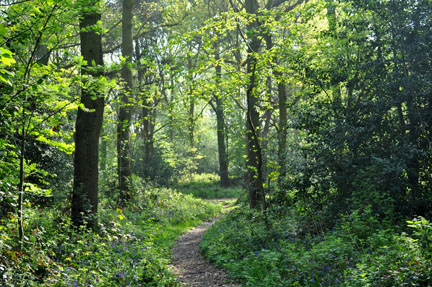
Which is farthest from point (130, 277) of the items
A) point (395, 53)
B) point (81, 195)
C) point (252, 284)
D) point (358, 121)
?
point (395, 53)

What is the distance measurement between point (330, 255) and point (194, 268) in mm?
3770

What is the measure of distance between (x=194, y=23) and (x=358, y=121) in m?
17.6

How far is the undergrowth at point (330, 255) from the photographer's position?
475 cm

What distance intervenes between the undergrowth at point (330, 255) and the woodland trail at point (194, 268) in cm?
23

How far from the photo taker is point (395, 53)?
30.1 feet

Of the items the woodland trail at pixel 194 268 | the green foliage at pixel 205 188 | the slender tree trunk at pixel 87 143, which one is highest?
the slender tree trunk at pixel 87 143

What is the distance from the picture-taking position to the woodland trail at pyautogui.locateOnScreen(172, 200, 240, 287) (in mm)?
7276

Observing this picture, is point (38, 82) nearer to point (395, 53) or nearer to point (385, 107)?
point (385, 107)

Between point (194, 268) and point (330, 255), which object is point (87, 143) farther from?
point (330, 255)

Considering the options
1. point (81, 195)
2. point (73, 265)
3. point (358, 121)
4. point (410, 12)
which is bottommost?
point (73, 265)

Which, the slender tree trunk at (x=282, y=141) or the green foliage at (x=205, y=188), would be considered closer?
the slender tree trunk at (x=282, y=141)

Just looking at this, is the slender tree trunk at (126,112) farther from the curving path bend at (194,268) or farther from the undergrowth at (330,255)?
the undergrowth at (330,255)

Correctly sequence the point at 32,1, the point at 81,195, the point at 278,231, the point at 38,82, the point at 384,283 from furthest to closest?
the point at 278,231, the point at 81,195, the point at 32,1, the point at 38,82, the point at 384,283

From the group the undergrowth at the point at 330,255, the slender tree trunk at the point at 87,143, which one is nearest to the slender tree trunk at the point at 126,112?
the undergrowth at the point at 330,255
